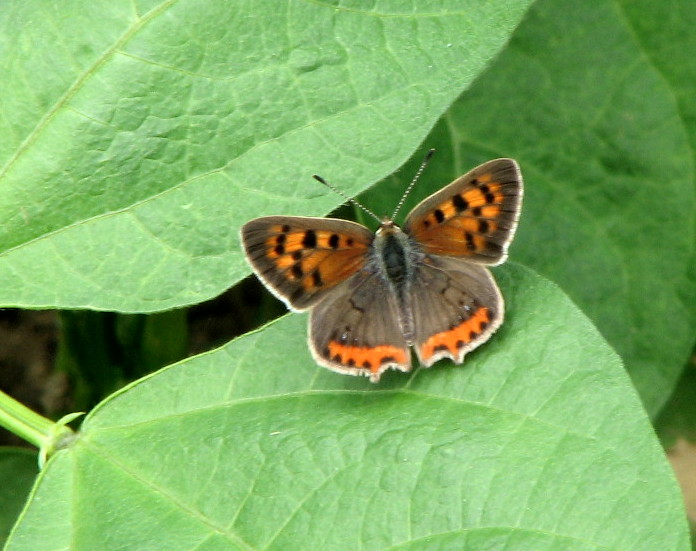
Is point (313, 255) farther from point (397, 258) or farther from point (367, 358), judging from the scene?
point (367, 358)

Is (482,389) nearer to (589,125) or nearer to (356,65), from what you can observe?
(356,65)

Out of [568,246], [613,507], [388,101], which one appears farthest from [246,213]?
[568,246]

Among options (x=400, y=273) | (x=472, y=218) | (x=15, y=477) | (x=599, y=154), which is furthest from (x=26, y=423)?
(x=599, y=154)

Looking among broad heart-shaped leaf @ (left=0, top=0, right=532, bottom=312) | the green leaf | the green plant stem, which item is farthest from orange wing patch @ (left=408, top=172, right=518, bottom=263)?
the green leaf

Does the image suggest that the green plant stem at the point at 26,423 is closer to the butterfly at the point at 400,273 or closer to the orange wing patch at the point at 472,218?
the butterfly at the point at 400,273

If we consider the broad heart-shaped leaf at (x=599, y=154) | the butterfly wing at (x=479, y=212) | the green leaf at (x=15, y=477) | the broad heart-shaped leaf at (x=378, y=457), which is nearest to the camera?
the broad heart-shaped leaf at (x=378, y=457)

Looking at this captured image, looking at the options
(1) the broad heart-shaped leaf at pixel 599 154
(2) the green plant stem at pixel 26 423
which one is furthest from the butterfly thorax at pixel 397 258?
(2) the green plant stem at pixel 26 423

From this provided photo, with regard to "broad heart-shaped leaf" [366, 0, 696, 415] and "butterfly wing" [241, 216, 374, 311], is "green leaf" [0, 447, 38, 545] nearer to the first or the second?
"butterfly wing" [241, 216, 374, 311]

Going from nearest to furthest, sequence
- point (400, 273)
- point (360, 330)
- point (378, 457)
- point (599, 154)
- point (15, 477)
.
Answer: point (378, 457), point (360, 330), point (400, 273), point (15, 477), point (599, 154)
